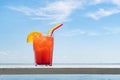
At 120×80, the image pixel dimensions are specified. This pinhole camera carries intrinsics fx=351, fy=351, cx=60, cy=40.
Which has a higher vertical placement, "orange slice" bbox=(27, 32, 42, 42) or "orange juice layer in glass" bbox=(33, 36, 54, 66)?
"orange slice" bbox=(27, 32, 42, 42)

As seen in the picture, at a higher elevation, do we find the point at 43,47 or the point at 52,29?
the point at 52,29

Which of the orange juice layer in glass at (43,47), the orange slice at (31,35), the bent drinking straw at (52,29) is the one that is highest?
the bent drinking straw at (52,29)

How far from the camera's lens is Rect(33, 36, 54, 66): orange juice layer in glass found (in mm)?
2454

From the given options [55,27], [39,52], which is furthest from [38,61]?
[55,27]

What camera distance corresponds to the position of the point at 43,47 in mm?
2529

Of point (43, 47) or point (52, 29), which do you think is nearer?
point (52, 29)

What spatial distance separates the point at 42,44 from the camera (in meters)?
2.54

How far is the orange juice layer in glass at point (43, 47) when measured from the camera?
8.05 ft

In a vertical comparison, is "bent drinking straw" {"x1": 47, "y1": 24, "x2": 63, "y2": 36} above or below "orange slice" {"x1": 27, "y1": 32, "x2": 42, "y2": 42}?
above

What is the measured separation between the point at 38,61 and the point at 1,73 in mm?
374

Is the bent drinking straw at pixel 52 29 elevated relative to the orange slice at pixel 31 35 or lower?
elevated

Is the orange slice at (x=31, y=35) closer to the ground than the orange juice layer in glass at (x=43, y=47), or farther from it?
farther from it

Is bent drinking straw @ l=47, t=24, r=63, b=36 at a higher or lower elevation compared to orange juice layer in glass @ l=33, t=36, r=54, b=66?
higher

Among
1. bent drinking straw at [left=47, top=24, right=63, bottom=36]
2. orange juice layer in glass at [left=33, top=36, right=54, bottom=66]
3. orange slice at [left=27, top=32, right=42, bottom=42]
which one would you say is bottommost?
orange juice layer in glass at [left=33, top=36, right=54, bottom=66]
